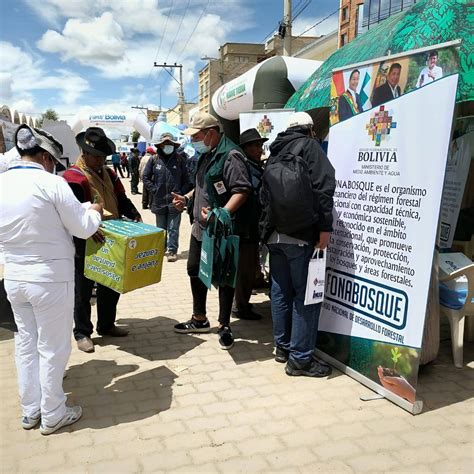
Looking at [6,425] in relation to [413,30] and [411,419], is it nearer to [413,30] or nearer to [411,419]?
[411,419]

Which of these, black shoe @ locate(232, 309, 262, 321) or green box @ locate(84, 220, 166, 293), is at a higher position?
green box @ locate(84, 220, 166, 293)

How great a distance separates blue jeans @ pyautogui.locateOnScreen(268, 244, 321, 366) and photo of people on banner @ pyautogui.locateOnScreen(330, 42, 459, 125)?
110cm

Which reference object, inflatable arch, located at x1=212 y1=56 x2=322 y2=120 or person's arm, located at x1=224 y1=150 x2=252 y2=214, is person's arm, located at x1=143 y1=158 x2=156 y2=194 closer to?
inflatable arch, located at x1=212 y1=56 x2=322 y2=120

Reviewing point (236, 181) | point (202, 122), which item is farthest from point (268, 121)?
point (236, 181)

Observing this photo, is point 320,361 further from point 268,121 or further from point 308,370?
point 268,121

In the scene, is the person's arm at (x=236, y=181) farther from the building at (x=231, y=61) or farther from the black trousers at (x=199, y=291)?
the building at (x=231, y=61)

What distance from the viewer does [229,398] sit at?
3207mm

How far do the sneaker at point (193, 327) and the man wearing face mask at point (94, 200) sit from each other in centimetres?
53

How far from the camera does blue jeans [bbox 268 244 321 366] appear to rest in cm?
337

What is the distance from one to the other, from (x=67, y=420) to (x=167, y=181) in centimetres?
508

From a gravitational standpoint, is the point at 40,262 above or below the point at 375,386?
above

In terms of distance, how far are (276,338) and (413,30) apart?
2.71 meters

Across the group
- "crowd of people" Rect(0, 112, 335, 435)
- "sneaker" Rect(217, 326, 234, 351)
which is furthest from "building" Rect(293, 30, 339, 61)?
"sneaker" Rect(217, 326, 234, 351)

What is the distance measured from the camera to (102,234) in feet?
11.1
